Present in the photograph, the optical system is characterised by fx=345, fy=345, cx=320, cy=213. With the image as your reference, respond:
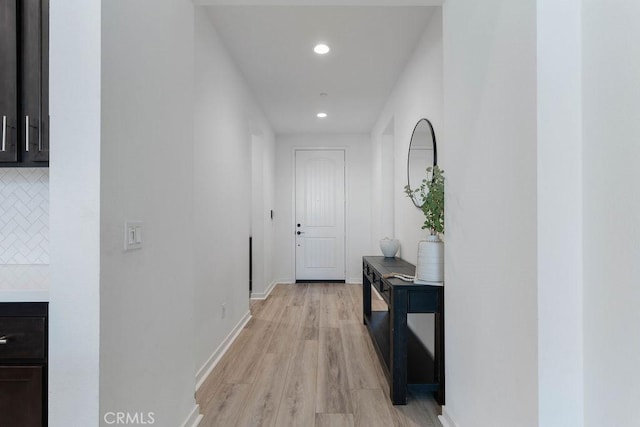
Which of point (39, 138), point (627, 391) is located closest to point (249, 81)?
point (39, 138)

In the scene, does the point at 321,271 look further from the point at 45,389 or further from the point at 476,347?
the point at 45,389

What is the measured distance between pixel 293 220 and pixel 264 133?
1651mm

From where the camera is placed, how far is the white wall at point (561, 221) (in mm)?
1068

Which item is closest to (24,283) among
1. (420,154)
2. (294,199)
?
(420,154)

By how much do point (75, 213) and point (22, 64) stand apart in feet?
2.55

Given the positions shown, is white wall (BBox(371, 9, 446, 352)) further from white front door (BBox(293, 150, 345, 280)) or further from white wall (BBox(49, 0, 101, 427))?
white wall (BBox(49, 0, 101, 427))

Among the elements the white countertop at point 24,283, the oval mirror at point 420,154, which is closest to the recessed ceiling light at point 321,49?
the oval mirror at point 420,154

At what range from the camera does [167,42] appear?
5.23 ft

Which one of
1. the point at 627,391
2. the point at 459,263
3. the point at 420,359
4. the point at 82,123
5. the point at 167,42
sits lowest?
the point at 420,359

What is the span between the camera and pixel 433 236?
7.00 feet

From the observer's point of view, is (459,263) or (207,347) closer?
(459,263)

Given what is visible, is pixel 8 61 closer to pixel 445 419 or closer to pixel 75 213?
pixel 75 213

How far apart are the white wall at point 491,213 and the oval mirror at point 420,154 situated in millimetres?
646

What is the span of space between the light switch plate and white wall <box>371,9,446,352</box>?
1.86 meters
